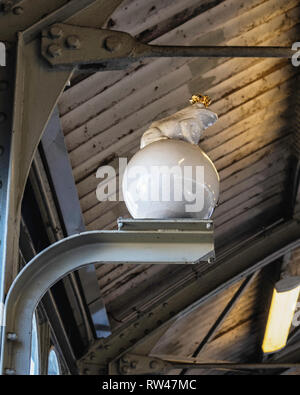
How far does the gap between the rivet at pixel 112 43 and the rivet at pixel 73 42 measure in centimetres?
12

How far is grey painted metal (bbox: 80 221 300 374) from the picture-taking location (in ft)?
27.3

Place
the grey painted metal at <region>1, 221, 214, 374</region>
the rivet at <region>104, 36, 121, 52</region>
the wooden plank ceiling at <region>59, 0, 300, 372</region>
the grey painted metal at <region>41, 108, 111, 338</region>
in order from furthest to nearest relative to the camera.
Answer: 1. the wooden plank ceiling at <region>59, 0, 300, 372</region>
2. the grey painted metal at <region>41, 108, 111, 338</region>
3. the rivet at <region>104, 36, 121, 52</region>
4. the grey painted metal at <region>1, 221, 214, 374</region>

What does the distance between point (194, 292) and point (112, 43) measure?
5276 mm

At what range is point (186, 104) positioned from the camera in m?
6.41

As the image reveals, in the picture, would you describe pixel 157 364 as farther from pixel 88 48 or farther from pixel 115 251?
pixel 115 251

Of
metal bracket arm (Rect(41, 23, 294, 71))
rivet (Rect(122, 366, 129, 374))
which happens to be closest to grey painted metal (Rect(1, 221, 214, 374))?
metal bracket arm (Rect(41, 23, 294, 71))

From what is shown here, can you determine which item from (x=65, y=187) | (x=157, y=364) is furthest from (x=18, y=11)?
(x=157, y=364)

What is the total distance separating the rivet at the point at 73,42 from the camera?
3.45 metres

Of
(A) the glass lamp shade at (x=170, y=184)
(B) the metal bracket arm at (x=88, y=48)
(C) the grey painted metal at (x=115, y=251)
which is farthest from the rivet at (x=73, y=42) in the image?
(C) the grey painted metal at (x=115, y=251)

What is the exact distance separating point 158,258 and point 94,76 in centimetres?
321

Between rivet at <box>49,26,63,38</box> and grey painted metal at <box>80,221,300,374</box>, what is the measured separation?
5194 mm

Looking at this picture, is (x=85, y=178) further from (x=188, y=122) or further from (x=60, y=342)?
(x=188, y=122)

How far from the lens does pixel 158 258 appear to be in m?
2.50

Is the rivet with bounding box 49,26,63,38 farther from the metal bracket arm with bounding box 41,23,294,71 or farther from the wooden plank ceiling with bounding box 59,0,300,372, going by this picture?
the wooden plank ceiling with bounding box 59,0,300,372
